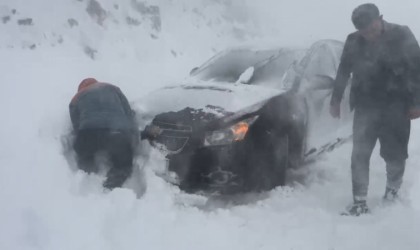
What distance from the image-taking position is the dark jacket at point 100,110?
4.36 m

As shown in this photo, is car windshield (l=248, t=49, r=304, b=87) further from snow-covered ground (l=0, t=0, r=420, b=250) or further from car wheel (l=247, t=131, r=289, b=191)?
car wheel (l=247, t=131, r=289, b=191)

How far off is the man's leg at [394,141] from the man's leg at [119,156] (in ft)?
7.06

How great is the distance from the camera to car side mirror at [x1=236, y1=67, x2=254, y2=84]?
5.24 meters

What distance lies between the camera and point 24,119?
553 centimetres

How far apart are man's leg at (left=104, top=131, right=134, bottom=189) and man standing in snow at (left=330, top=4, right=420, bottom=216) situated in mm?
1919

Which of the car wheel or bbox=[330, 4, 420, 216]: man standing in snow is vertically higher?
bbox=[330, 4, 420, 216]: man standing in snow

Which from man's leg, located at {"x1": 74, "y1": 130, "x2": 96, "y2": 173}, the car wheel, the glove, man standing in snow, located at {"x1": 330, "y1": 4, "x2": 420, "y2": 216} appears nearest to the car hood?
the car wheel

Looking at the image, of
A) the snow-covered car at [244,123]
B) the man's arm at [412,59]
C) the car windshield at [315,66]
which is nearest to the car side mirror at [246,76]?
the snow-covered car at [244,123]

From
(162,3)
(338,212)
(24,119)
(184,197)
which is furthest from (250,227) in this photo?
(162,3)

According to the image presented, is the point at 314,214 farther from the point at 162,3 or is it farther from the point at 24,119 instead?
the point at 162,3

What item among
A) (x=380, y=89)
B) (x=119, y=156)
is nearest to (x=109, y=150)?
(x=119, y=156)

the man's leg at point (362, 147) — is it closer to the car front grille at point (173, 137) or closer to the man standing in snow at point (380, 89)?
the man standing in snow at point (380, 89)

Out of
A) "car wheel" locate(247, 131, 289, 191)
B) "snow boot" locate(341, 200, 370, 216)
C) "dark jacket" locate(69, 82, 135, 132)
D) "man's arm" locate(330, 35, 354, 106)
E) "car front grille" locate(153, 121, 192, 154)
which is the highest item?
"man's arm" locate(330, 35, 354, 106)

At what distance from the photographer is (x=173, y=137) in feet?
14.5
